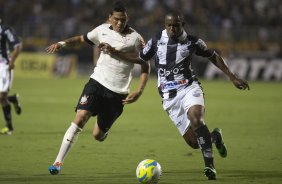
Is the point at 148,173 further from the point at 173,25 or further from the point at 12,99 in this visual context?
the point at 12,99

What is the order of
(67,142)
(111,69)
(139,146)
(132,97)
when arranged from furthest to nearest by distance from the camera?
(139,146) → (111,69) → (132,97) → (67,142)

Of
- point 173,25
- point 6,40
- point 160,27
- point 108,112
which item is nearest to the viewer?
point 173,25

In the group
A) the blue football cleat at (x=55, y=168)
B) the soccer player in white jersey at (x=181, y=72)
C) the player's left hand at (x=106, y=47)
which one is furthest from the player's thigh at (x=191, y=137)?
the blue football cleat at (x=55, y=168)

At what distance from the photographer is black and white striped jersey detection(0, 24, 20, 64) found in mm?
13844

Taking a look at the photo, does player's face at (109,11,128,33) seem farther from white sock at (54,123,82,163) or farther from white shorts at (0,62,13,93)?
white shorts at (0,62,13,93)

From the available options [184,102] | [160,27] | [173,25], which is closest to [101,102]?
[184,102]

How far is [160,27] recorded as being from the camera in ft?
102

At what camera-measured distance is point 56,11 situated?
33.2 m

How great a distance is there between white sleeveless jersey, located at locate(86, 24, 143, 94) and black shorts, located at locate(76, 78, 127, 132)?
0.25ft

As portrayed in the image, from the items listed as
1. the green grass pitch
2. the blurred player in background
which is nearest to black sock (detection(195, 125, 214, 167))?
the green grass pitch

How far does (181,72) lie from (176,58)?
7.6 inches

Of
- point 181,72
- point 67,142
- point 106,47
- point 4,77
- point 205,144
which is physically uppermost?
point 106,47

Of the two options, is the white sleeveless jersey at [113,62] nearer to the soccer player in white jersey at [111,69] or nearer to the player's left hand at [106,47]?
the soccer player in white jersey at [111,69]

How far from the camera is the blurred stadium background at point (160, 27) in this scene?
3081cm
